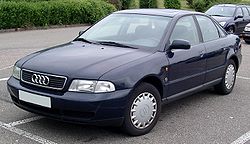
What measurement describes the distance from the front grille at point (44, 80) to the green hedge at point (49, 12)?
1199 cm

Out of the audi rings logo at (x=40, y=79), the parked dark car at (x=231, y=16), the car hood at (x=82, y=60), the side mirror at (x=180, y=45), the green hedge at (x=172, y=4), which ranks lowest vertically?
the green hedge at (x=172, y=4)

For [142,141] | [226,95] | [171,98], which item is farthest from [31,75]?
[226,95]

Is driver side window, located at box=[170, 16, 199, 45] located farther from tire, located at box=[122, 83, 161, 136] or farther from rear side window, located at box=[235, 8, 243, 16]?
rear side window, located at box=[235, 8, 243, 16]

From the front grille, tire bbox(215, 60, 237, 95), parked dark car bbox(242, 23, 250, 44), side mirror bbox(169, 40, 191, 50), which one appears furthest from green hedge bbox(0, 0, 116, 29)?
side mirror bbox(169, 40, 191, 50)

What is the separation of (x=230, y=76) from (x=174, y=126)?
7.20 feet

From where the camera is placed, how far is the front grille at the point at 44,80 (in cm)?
420

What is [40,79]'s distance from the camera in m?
4.32

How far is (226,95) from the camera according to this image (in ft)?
21.9

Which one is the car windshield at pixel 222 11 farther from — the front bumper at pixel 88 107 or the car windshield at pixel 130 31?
the front bumper at pixel 88 107

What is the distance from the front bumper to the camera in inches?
160

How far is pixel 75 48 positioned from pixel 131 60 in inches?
36.5

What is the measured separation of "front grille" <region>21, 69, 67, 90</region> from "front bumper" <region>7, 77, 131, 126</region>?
0.09 m

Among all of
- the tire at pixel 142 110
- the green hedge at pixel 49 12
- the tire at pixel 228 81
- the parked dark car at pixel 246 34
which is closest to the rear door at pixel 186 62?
the tire at pixel 142 110

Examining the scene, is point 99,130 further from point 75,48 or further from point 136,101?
point 75,48
